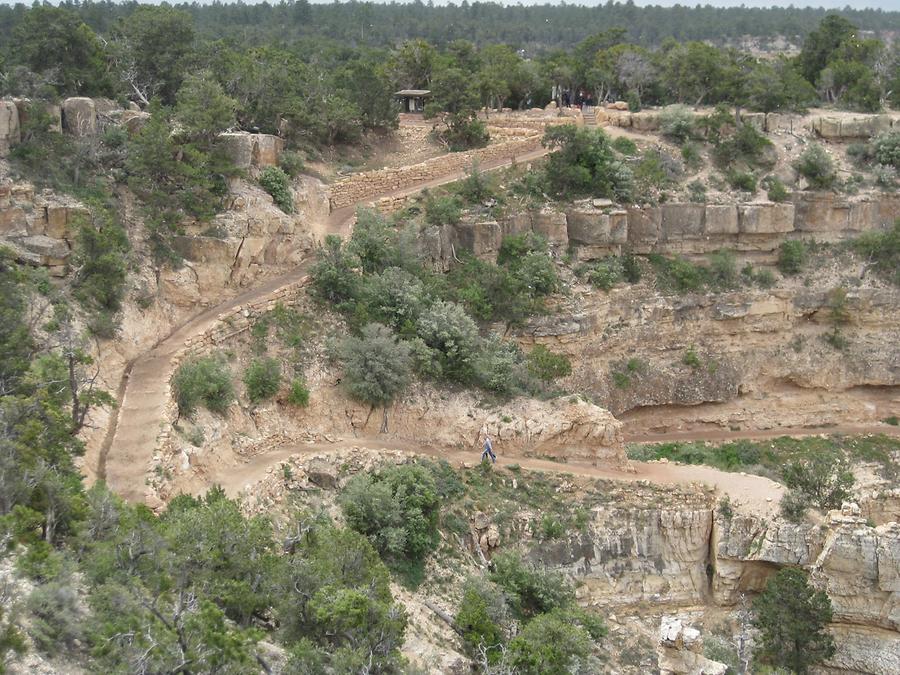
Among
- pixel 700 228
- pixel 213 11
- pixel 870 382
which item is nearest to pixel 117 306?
pixel 700 228

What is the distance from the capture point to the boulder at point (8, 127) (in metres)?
27.8

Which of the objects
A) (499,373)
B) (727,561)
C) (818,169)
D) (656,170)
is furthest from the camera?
(818,169)

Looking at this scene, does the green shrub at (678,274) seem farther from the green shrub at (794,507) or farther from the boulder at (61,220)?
the boulder at (61,220)

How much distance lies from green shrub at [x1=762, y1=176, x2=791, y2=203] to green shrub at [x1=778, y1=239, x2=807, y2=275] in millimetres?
2020

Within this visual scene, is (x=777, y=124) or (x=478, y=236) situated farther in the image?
(x=777, y=124)

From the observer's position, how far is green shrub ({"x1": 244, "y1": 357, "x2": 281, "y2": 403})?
25812 millimetres

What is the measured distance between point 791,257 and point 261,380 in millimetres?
26606

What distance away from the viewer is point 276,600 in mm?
16531

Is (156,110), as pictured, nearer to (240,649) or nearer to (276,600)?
(276,600)

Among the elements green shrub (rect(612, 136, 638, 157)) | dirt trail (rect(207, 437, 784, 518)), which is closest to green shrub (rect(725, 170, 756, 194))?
green shrub (rect(612, 136, 638, 157))

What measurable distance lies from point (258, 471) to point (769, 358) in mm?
26253

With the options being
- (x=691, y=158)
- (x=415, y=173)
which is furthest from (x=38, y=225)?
(x=691, y=158)

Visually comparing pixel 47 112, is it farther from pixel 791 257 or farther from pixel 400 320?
pixel 791 257

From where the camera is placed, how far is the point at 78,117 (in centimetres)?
3045
